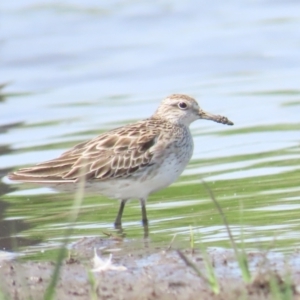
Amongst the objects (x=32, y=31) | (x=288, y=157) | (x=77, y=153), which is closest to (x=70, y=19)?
(x=32, y=31)

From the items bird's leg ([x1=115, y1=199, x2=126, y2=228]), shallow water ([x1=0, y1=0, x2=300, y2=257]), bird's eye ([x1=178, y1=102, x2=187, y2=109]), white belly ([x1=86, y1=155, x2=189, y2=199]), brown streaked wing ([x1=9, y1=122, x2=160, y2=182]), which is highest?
bird's eye ([x1=178, y1=102, x2=187, y2=109])

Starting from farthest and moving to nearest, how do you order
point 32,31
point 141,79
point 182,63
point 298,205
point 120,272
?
1. point 32,31
2. point 182,63
3. point 141,79
4. point 298,205
5. point 120,272

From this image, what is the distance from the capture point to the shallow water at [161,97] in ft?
29.3

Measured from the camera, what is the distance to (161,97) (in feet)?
49.2

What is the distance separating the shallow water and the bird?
0.28 meters

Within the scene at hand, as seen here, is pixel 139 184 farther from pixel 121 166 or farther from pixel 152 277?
pixel 152 277

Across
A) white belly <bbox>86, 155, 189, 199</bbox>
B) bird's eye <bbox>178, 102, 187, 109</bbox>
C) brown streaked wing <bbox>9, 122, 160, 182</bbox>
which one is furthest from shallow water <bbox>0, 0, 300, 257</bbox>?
bird's eye <bbox>178, 102, 187, 109</bbox>

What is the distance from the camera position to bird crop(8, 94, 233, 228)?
29.7 feet

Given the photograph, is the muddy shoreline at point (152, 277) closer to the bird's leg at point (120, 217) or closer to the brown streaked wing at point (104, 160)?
the bird's leg at point (120, 217)

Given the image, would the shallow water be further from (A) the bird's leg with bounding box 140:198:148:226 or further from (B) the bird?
(B) the bird

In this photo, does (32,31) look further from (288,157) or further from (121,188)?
(121,188)

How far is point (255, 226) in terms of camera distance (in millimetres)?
8273

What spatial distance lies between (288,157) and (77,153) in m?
2.61

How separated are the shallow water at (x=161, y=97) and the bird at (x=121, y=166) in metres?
0.28
